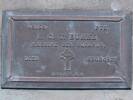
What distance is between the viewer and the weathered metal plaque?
303 inches

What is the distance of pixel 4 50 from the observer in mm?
7719

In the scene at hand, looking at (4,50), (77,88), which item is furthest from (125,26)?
(4,50)

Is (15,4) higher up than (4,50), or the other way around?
(15,4)

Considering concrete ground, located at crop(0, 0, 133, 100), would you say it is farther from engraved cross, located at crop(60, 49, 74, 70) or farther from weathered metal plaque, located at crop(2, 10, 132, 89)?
engraved cross, located at crop(60, 49, 74, 70)

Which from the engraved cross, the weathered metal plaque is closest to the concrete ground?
the weathered metal plaque

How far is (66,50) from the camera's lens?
7723 mm
